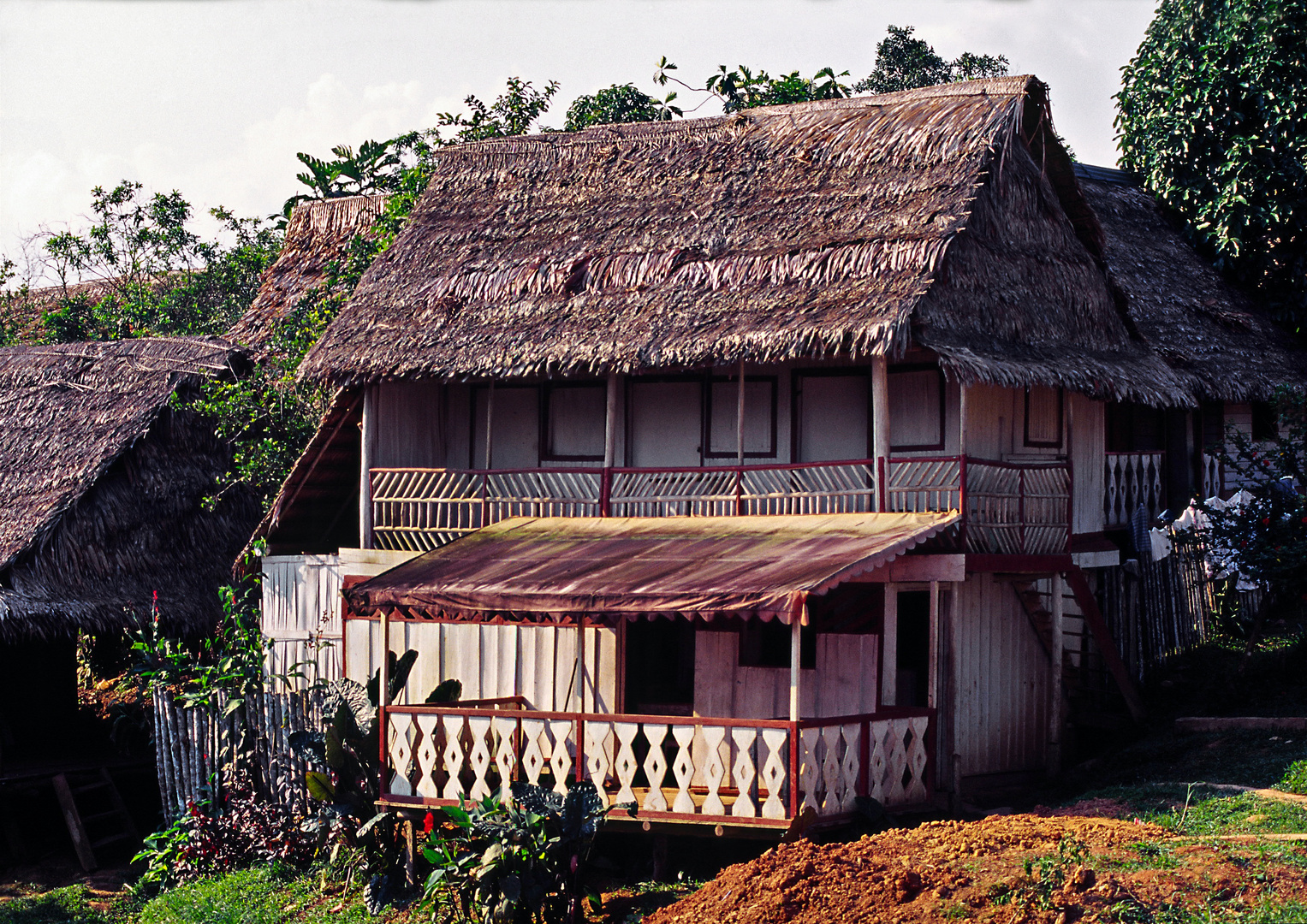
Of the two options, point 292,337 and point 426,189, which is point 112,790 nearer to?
point 292,337

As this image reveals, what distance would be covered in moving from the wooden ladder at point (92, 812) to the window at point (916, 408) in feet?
31.6

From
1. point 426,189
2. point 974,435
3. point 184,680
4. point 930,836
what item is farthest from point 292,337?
point 930,836

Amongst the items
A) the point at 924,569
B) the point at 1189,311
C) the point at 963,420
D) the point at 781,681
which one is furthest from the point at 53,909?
the point at 1189,311

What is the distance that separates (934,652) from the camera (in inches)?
537

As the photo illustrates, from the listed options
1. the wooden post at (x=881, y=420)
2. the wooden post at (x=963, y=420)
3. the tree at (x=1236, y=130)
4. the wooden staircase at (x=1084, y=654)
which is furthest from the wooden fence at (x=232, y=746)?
the tree at (x=1236, y=130)

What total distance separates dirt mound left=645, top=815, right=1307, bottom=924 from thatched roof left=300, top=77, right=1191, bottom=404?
4584 mm

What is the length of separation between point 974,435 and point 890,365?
1104mm

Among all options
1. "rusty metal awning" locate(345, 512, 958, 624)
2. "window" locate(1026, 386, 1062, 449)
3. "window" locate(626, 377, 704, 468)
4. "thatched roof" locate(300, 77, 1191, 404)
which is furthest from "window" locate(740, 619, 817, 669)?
"window" locate(1026, 386, 1062, 449)

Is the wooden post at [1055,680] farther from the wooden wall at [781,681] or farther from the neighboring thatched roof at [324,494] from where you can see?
the neighboring thatched roof at [324,494]

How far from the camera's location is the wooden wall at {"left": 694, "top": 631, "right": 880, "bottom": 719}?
44.8 feet

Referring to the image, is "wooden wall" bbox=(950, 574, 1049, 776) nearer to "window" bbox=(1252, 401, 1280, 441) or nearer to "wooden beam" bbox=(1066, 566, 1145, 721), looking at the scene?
"wooden beam" bbox=(1066, 566, 1145, 721)

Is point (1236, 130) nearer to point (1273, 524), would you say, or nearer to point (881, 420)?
point (1273, 524)

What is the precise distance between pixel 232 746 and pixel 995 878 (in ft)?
28.6

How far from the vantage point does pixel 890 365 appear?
15070mm
